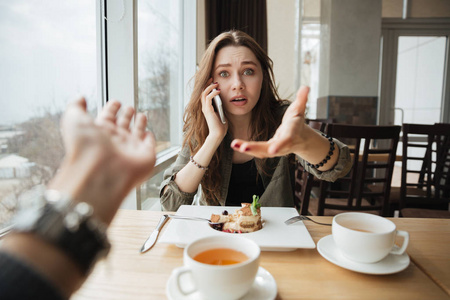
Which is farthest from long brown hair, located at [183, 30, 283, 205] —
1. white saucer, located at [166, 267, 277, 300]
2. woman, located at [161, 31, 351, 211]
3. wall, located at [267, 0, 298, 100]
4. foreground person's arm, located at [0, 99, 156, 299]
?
wall, located at [267, 0, 298, 100]

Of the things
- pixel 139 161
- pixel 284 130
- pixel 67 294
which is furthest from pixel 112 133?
pixel 284 130

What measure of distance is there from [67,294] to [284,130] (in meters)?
0.49

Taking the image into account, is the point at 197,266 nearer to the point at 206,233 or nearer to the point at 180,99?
the point at 206,233

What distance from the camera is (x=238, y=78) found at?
4.32ft

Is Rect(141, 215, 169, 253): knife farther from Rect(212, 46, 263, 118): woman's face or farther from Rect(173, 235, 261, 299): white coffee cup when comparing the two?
Rect(212, 46, 263, 118): woman's face

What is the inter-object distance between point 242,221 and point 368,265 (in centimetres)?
30

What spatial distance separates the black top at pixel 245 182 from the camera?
1.43 metres

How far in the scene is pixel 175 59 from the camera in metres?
2.81

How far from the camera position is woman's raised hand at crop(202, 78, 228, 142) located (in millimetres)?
1265

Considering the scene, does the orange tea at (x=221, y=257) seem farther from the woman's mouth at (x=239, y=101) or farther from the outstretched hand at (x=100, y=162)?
the woman's mouth at (x=239, y=101)

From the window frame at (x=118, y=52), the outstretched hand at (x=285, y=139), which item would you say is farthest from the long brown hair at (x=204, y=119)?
the outstretched hand at (x=285, y=139)

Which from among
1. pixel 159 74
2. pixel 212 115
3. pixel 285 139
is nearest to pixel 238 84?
pixel 212 115

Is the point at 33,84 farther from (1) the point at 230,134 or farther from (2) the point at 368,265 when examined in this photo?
(2) the point at 368,265

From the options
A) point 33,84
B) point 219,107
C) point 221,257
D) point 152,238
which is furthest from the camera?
point 219,107
